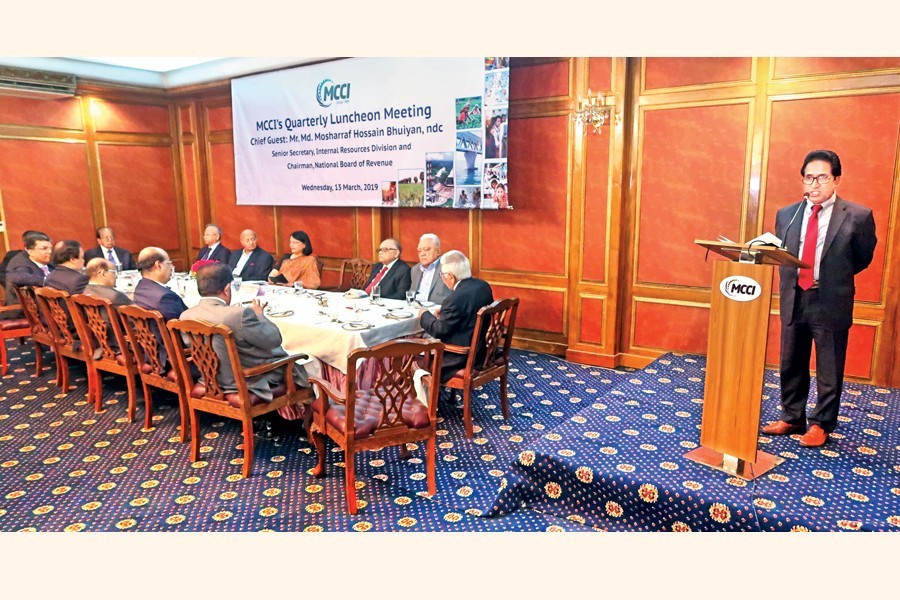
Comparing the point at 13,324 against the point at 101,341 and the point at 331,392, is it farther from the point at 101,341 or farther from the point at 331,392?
the point at 331,392

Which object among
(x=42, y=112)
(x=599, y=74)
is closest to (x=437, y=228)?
(x=599, y=74)

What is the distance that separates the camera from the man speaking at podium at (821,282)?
9.86 ft

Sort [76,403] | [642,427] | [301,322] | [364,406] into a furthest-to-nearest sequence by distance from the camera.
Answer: [76,403] < [301,322] < [642,427] < [364,406]

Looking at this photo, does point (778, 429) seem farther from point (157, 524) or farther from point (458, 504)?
point (157, 524)

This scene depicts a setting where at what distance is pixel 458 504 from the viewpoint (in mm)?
3137

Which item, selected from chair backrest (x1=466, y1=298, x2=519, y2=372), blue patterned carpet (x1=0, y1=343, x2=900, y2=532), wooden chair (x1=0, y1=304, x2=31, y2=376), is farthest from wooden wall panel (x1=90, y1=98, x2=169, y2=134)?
chair backrest (x1=466, y1=298, x2=519, y2=372)

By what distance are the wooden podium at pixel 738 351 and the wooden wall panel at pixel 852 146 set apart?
7.41 feet

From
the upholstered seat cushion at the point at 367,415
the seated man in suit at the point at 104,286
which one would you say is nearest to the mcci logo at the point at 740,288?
the upholstered seat cushion at the point at 367,415

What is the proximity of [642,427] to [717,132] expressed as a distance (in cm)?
274

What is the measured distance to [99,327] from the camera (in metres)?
4.26

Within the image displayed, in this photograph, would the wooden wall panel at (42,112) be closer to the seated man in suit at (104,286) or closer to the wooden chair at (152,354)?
the seated man in suit at (104,286)

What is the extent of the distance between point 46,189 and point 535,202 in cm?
615

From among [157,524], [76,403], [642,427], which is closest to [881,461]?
[642,427]

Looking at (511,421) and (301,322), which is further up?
(301,322)
